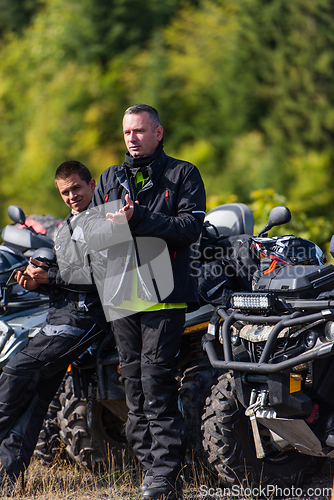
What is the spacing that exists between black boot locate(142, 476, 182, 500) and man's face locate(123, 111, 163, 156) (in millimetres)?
1856

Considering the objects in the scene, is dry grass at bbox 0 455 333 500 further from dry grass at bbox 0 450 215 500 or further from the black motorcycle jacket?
the black motorcycle jacket

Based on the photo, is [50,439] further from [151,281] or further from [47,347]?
[151,281]

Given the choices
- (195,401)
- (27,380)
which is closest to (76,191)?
(27,380)

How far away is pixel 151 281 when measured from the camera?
3.48 metres

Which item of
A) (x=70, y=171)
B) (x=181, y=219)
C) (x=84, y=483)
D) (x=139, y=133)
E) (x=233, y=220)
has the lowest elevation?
→ (x=84, y=483)

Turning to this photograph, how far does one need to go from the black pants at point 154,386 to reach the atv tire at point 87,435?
37.5 inches

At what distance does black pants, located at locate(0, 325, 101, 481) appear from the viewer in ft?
13.1

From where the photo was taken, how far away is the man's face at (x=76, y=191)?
14.0ft

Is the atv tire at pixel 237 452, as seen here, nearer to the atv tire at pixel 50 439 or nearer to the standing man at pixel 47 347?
the standing man at pixel 47 347

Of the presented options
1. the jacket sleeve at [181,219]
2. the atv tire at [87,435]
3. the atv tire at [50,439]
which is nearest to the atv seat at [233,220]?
the jacket sleeve at [181,219]

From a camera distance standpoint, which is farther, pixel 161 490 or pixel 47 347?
pixel 47 347

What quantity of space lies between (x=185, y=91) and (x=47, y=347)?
3265 centimetres

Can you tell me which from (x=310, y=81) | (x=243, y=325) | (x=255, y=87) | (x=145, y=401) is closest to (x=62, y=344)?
(x=145, y=401)

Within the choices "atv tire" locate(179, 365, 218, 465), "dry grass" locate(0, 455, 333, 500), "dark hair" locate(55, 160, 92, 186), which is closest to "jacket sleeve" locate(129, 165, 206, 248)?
"dark hair" locate(55, 160, 92, 186)
